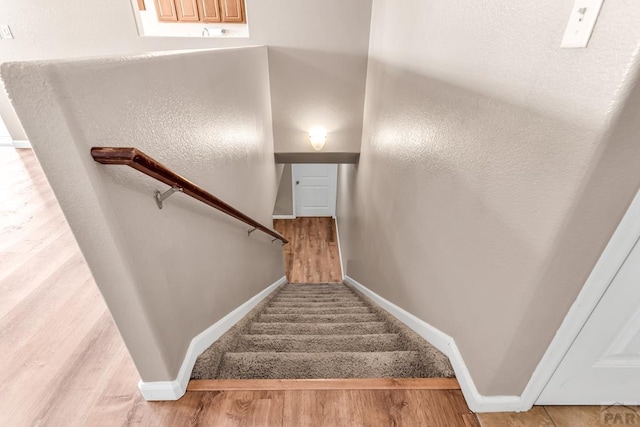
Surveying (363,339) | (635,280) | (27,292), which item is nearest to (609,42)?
(635,280)

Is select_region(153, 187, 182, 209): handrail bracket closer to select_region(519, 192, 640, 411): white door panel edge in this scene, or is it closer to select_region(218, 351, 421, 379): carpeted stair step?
select_region(218, 351, 421, 379): carpeted stair step

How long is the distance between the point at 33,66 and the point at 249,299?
204 cm

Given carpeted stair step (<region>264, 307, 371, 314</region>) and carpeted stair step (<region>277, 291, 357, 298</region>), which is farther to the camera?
carpeted stair step (<region>277, 291, 357, 298</region>)

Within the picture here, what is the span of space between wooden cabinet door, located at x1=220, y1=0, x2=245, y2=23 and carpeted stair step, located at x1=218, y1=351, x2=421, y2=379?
4.64 meters

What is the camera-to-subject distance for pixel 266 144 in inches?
128

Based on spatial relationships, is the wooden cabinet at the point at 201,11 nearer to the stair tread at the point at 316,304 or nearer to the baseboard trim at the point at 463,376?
the stair tread at the point at 316,304

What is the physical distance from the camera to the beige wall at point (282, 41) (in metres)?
3.01

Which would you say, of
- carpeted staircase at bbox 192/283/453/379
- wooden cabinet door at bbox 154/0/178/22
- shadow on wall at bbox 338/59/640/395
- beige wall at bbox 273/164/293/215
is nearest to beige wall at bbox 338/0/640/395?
shadow on wall at bbox 338/59/640/395

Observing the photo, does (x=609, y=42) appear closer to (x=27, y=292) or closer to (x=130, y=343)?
(x=130, y=343)

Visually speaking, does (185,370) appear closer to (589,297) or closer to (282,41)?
(589,297)

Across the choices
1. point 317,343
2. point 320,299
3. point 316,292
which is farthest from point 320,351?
point 316,292

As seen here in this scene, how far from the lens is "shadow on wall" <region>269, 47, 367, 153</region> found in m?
3.23

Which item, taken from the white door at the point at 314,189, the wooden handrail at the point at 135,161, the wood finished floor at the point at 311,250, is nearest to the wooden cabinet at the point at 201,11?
the white door at the point at 314,189

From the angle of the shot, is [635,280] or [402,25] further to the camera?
[402,25]
